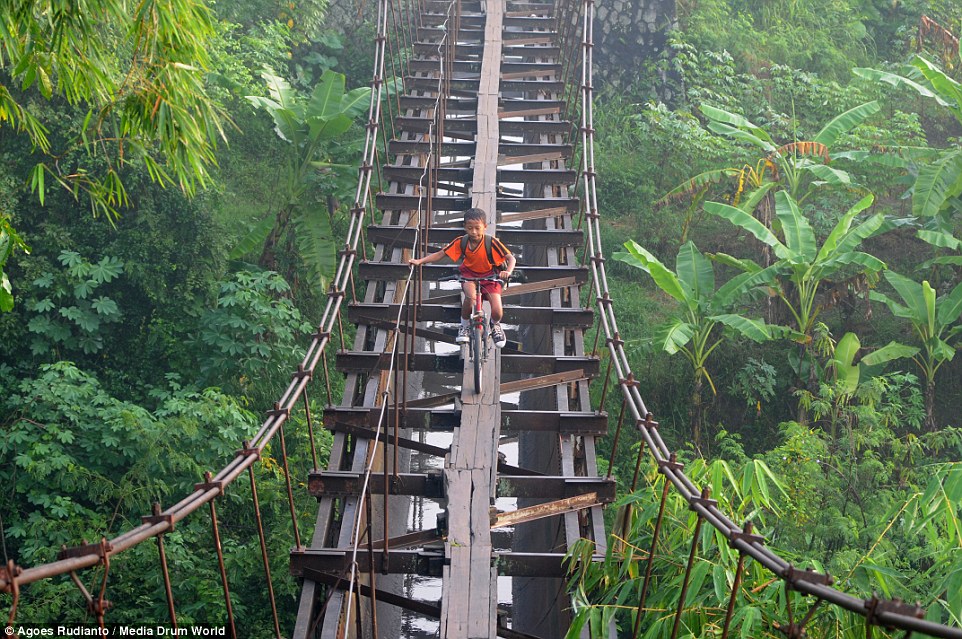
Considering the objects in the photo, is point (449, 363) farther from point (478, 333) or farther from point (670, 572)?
point (670, 572)

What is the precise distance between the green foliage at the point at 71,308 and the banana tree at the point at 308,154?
1.49 m

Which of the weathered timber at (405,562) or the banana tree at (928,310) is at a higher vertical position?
the banana tree at (928,310)

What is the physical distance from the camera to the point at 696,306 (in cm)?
1042

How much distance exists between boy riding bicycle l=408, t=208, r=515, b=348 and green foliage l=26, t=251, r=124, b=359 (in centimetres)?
434

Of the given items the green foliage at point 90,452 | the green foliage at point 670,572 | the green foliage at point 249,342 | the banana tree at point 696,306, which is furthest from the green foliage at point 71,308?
the green foliage at point 670,572

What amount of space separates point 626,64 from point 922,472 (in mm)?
8214

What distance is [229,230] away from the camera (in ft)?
39.2

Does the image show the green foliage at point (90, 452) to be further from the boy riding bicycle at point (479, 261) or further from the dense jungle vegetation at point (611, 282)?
the boy riding bicycle at point (479, 261)

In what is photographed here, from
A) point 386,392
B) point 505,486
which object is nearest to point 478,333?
point 505,486

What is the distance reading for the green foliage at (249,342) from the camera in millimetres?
10336

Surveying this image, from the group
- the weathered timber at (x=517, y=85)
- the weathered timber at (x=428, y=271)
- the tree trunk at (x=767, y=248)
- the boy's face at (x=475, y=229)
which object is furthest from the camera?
the weathered timber at (x=517, y=85)

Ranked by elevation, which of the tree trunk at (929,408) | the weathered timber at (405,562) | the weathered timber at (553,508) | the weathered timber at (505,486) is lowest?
the weathered timber at (405,562)

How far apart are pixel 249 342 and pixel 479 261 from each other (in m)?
3.90

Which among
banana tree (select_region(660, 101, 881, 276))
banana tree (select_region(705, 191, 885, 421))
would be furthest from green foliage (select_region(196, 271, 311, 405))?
banana tree (select_region(660, 101, 881, 276))
